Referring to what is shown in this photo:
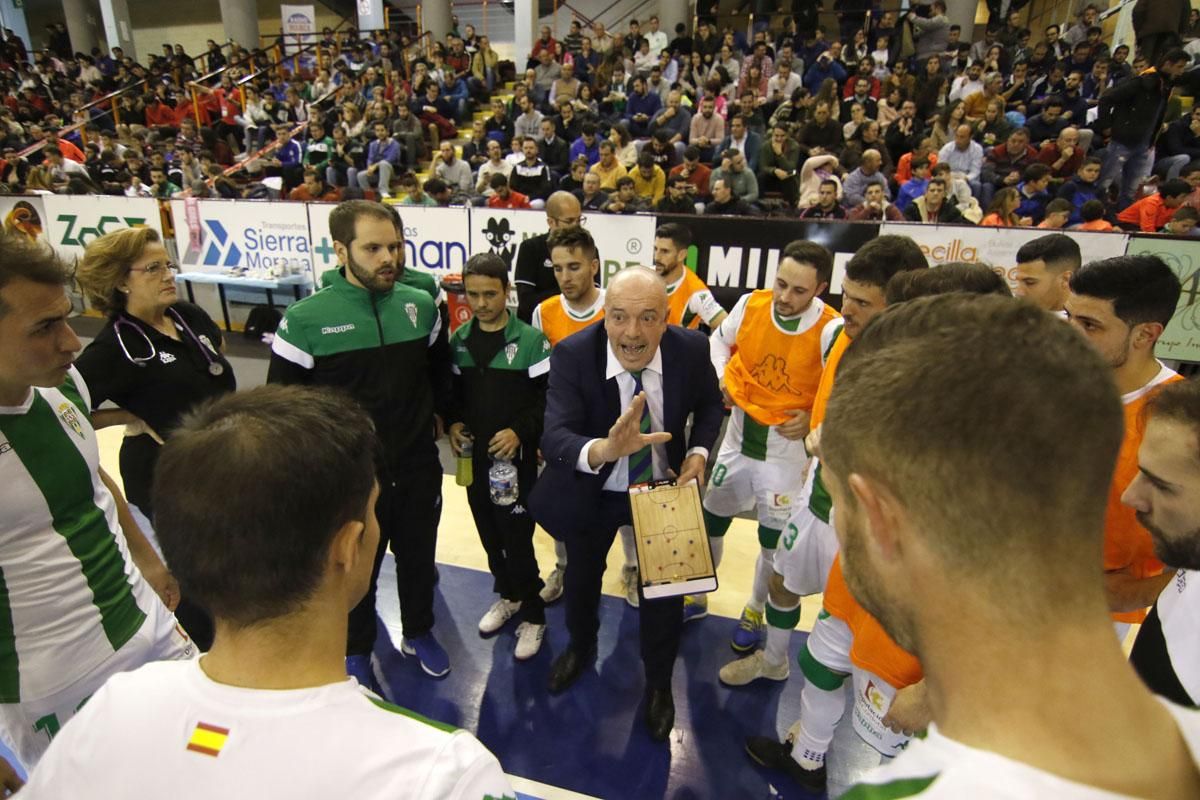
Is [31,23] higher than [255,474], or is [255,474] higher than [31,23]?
[31,23]

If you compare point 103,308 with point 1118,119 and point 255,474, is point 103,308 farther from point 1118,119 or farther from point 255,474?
point 1118,119

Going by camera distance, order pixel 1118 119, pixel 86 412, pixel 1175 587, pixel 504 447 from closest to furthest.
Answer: pixel 1175 587
pixel 86 412
pixel 504 447
pixel 1118 119

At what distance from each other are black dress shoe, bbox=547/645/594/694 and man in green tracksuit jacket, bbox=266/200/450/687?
560 mm

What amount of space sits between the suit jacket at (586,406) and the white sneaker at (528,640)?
0.93 metres

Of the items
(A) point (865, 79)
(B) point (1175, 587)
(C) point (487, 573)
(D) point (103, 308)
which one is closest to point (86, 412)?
(D) point (103, 308)

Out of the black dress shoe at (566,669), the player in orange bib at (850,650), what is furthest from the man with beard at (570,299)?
the player in orange bib at (850,650)

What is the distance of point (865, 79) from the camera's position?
A: 1127cm

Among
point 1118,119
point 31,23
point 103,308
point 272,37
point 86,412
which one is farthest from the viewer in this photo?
point 31,23

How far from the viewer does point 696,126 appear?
11.0m

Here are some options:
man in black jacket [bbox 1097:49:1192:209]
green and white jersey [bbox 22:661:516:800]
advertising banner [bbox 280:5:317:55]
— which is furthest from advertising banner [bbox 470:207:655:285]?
advertising banner [bbox 280:5:317:55]

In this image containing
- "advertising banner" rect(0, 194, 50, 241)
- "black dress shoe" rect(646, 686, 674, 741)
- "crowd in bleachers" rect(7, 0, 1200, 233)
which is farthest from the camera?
"advertising banner" rect(0, 194, 50, 241)

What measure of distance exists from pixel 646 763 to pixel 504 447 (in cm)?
148

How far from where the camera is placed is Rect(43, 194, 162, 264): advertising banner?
8.77m

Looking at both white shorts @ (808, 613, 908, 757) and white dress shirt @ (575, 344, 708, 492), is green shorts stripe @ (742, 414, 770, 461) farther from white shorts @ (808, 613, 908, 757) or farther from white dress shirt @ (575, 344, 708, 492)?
white shorts @ (808, 613, 908, 757)
